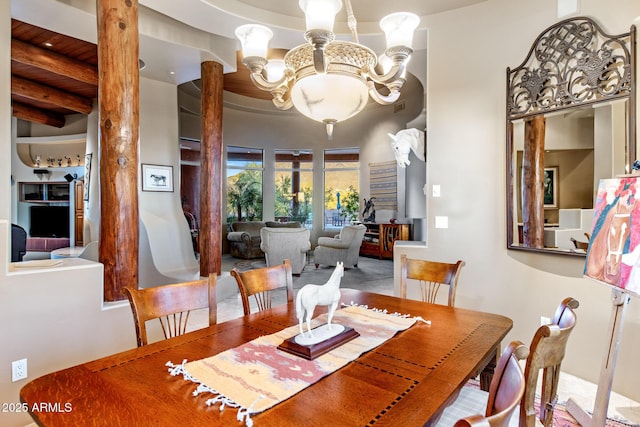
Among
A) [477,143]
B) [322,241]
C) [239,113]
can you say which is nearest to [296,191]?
[239,113]

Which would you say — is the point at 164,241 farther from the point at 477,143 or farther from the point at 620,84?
the point at 620,84

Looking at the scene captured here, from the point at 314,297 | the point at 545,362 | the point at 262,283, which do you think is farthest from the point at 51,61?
the point at 545,362

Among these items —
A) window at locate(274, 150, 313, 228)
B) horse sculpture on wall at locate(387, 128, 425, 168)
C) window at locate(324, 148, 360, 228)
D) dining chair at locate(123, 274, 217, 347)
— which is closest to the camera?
dining chair at locate(123, 274, 217, 347)

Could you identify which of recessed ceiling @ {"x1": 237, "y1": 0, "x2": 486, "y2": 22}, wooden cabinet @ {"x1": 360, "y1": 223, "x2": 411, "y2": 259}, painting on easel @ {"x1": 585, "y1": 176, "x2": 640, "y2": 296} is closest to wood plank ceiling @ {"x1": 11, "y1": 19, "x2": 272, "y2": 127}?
recessed ceiling @ {"x1": 237, "y1": 0, "x2": 486, "y2": 22}

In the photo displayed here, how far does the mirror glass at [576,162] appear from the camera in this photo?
2387 millimetres

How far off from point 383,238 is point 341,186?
240cm

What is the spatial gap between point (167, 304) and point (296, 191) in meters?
8.63

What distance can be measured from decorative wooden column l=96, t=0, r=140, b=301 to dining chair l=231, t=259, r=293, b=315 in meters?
1.04

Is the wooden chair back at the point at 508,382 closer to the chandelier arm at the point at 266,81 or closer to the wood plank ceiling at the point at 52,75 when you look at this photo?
the chandelier arm at the point at 266,81

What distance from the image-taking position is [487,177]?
3057 mm

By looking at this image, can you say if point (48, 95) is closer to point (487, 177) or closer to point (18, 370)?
point (18, 370)

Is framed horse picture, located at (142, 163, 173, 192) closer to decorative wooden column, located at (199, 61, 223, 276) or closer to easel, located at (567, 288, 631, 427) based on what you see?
decorative wooden column, located at (199, 61, 223, 276)

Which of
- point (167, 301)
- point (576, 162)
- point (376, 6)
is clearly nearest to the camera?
point (167, 301)

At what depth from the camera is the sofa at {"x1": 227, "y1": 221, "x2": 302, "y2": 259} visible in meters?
8.26
